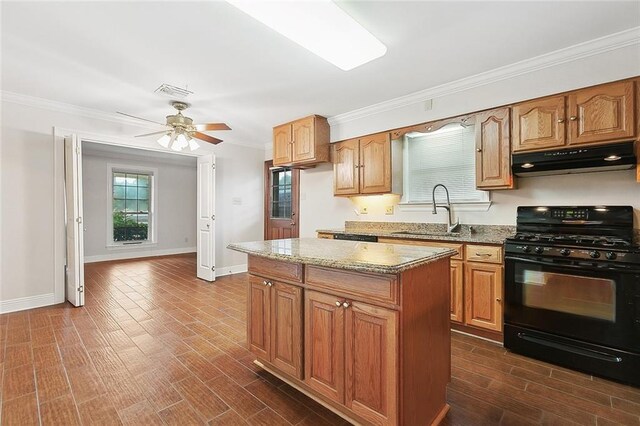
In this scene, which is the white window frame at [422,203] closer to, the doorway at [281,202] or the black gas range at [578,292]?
the black gas range at [578,292]

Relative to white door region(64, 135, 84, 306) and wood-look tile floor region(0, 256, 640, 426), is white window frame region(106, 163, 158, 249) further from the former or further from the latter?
wood-look tile floor region(0, 256, 640, 426)

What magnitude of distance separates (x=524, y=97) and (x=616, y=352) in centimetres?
221

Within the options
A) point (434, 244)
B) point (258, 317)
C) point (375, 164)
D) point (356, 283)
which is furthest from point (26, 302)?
point (434, 244)

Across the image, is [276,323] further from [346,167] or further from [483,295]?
[346,167]

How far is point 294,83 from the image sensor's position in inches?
127

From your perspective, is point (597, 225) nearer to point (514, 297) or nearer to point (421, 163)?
point (514, 297)

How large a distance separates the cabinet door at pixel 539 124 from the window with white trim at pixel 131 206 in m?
7.92

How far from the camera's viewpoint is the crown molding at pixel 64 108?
11.6 feet

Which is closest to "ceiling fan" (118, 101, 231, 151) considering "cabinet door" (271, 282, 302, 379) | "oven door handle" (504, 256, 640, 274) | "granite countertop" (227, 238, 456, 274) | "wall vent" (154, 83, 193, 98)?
"wall vent" (154, 83, 193, 98)

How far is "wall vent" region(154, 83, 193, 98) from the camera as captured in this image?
3.25 m

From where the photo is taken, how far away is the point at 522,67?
2.77 m

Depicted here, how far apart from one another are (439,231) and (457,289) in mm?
862

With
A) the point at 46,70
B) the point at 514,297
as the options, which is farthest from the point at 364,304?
the point at 46,70

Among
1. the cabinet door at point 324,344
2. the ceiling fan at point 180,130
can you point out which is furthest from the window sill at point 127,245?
the cabinet door at point 324,344
